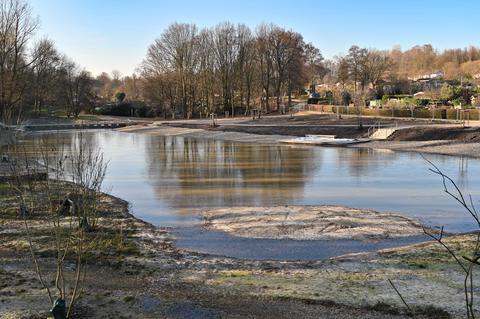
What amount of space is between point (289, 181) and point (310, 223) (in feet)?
27.1

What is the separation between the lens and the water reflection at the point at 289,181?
16.2m

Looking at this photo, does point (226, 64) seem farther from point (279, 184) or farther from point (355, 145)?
point (279, 184)

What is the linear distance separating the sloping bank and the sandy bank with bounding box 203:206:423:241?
59.6 ft

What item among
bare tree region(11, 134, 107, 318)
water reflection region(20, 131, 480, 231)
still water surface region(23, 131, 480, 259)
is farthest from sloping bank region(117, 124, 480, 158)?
bare tree region(11, 134, 107, 318)

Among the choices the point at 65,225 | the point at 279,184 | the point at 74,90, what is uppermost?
the point at 74,90

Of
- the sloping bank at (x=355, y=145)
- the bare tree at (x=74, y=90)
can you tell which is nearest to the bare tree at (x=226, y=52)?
the sloping bank at (x=355, y=145)

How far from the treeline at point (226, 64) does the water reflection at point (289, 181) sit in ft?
137

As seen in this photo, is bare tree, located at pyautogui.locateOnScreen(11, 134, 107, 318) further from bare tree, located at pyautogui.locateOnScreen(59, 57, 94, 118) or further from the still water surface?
bare tree, located at pyautogui.locateOnScreen(59, 57, 94, 118)

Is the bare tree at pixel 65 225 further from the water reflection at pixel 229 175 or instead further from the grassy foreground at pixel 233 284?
the water reflection at pixel 229 175

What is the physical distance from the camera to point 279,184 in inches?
819

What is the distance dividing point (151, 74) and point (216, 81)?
34.8 ft

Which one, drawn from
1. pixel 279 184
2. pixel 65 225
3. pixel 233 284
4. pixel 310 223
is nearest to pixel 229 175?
Result: pixel 279 184

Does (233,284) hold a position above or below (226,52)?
below

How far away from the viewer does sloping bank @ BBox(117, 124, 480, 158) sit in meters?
32.0
